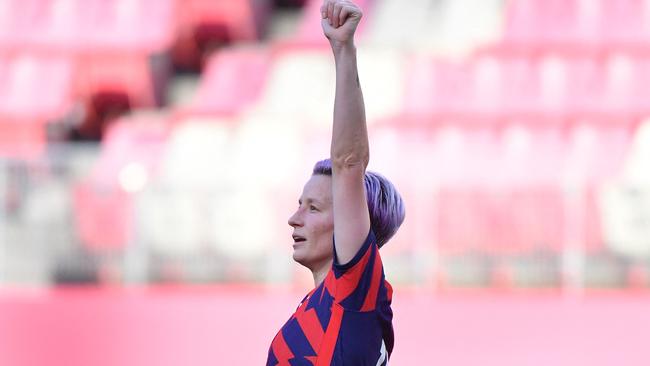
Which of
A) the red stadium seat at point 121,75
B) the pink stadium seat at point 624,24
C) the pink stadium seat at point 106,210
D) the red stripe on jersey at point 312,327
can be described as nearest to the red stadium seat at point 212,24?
the red stadium seat at point 121,75

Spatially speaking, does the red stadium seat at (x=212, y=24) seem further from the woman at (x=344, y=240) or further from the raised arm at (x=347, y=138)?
the raised arm at (x=347, y=138)

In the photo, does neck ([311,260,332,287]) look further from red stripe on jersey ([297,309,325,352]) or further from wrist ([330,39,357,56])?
wrist ([330,39,357,56])

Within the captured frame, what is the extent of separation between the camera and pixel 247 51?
964cm

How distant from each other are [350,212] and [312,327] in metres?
0.20

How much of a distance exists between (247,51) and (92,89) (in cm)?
115

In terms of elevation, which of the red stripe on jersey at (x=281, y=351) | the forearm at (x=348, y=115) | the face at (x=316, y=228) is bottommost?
the red stripe on jersey at (x=281, y=351)

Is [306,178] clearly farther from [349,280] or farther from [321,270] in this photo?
[349,280]

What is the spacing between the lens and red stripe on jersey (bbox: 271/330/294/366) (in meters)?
2.06

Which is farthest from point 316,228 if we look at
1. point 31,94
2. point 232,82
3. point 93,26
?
point 93,26

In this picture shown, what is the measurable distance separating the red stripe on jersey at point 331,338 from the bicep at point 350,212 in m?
0.08

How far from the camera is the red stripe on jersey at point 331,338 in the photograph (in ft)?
6.60

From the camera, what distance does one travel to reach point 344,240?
1976 mm

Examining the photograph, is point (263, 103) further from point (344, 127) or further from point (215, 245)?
point (344, 127)

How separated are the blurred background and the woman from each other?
13.0 ft
